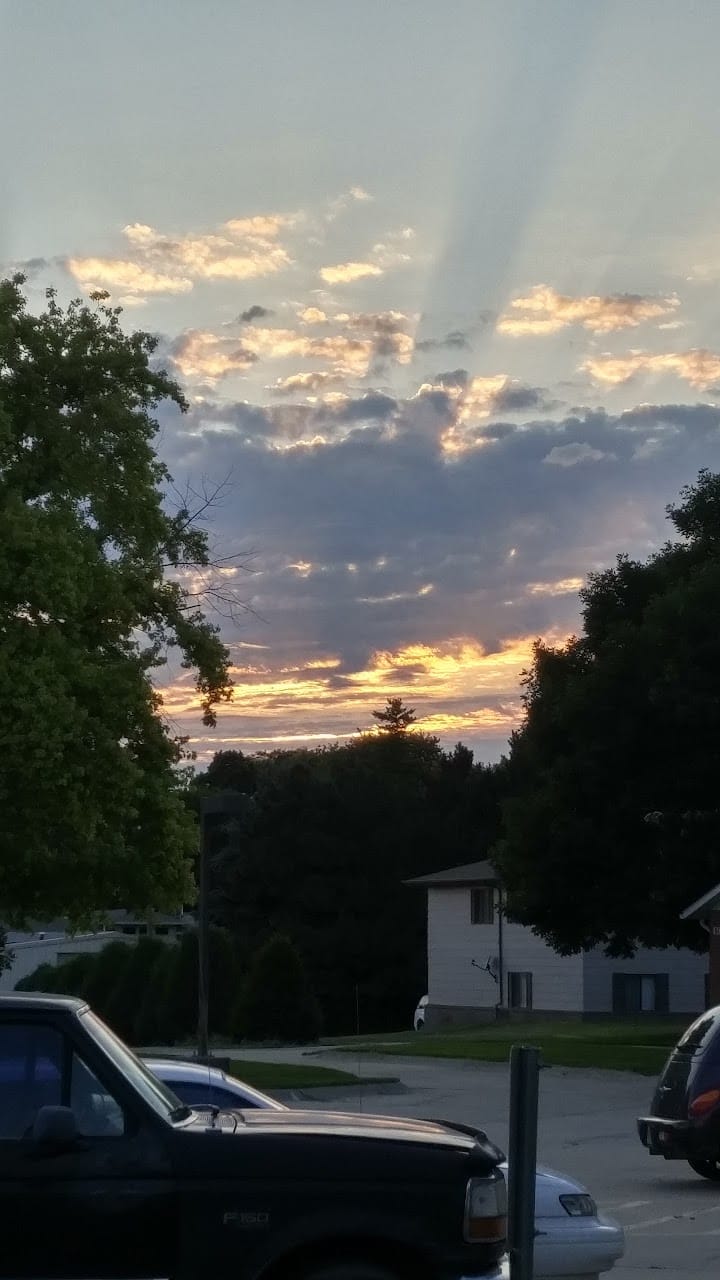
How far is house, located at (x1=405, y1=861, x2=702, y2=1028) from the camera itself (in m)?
67.1

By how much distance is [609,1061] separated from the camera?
133 ft

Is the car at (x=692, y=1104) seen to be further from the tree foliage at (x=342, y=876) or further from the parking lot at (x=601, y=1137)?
the tree foliage at (x=342, y=876)

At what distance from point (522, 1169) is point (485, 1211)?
937 mm

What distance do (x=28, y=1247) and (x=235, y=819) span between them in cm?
8131

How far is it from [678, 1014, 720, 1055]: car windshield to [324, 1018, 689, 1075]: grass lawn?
1969 centimetres

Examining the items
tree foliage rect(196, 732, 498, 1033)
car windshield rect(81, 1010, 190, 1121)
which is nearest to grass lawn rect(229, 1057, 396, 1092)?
car windshield rect(81, 1010, 190, 1121)

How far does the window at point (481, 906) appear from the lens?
70.8 meters

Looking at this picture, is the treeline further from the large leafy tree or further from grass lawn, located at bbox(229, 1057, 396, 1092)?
grass lawn, located at bbox(229, 1057, 396, 1092)

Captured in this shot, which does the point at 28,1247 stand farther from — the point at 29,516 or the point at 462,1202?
the point at 29,516

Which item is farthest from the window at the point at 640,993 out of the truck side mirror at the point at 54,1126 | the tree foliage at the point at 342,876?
the truck side mirror at the point at 54,1126

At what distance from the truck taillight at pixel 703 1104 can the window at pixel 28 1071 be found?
1199 centimetres

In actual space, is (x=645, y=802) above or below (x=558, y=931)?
above

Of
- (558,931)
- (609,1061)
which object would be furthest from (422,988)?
(609,1061)

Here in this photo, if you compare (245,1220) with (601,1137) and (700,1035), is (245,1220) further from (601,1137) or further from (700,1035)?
(601,1137)
